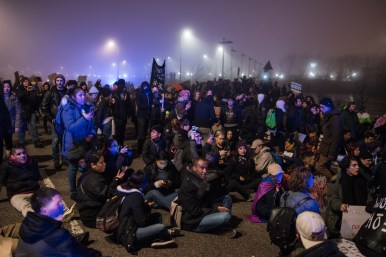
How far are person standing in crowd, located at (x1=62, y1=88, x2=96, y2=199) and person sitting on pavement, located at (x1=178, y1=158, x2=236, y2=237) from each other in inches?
88.7

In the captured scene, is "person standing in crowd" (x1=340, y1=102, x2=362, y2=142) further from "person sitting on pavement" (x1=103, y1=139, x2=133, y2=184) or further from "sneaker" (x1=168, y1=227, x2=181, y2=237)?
"sneaker" (x1=168, y1=227, x2=181, y2=237)

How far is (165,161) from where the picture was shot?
6949mm

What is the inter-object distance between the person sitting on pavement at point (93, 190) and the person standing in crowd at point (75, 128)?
106 centimetres

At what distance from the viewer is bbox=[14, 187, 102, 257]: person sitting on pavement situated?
366 cm

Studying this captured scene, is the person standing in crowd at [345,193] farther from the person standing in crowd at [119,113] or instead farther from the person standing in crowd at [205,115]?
the person standing in crowd at [119,113]

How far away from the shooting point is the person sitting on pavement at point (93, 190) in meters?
5.63

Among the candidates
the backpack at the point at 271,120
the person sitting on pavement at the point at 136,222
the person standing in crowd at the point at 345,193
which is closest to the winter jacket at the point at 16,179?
the person sitting on pavement at the point at 136,222

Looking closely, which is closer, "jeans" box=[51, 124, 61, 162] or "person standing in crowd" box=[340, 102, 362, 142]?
"jeans" box=[51, 124, 61, 162]

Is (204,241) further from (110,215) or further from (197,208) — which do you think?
(110,215)

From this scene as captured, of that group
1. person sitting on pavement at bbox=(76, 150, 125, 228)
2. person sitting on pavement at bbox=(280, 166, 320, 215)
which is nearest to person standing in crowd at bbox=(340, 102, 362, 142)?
person sitting on pavement at bbox=(280, 166, 320, 215)

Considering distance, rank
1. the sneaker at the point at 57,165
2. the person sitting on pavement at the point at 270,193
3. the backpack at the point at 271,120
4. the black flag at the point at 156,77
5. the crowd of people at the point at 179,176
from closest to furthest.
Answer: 1. the crowd of people at the point at 179,176
2. the person sitting on pavement at the point at 270,193
3. the sneaker at the point at 57,165
4. the backpack at the point at 271,120
5. the black flag at the point at 156,77

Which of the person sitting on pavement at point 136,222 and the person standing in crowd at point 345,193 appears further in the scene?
the person standing in crowd at point 345,193

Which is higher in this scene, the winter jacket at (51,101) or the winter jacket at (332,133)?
the winter jacket at (51,101)

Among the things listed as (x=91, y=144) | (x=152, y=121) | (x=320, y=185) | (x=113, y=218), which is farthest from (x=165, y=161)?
(x=152, y=121)
